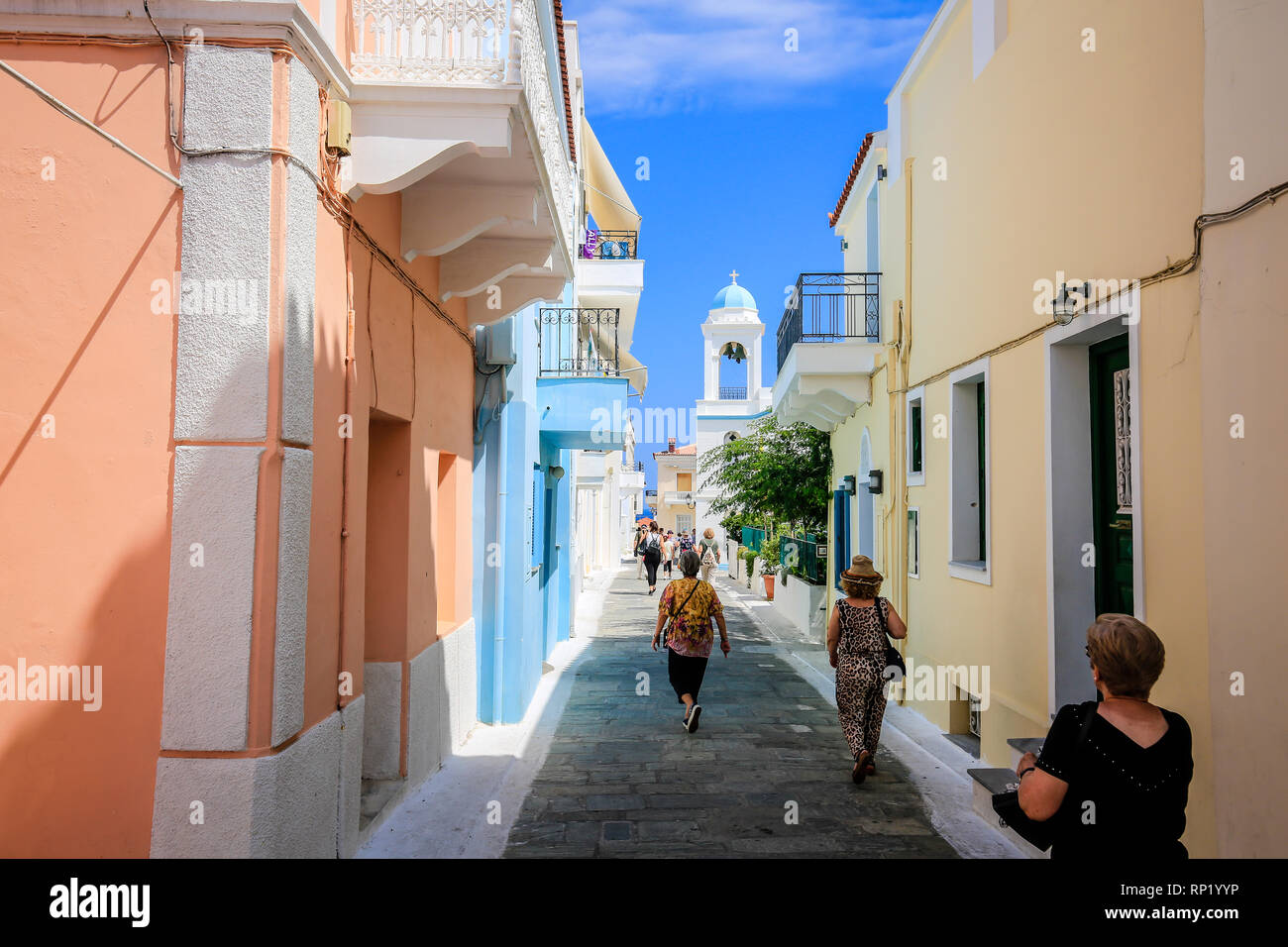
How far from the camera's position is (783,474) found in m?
16.1

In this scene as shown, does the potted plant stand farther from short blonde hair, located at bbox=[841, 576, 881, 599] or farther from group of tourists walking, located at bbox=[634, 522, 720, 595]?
short blonde hair, located at bbox=[841, 576, 881, 599]

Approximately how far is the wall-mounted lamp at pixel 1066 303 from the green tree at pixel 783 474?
993 centimetres

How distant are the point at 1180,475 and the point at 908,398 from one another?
5.31 m

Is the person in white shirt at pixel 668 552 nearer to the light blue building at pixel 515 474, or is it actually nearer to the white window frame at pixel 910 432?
the light blue building at pixel 515 474

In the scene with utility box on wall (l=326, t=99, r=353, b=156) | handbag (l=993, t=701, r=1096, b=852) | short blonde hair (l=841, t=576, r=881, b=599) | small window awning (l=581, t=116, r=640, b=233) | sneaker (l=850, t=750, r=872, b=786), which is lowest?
sneaker (l=850, t=750, r=872, b=786)

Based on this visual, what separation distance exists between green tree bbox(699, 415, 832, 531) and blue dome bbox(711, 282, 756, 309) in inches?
730

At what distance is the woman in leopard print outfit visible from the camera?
6711 mm

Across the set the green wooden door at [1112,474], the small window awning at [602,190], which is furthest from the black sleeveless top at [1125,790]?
the small window awning at [602,190]

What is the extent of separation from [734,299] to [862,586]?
29781mm

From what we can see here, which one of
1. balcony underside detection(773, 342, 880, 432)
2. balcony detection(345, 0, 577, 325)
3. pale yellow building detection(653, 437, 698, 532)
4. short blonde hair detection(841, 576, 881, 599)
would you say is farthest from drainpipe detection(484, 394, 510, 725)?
pale yellow building detection(653, 437, 698, 532)

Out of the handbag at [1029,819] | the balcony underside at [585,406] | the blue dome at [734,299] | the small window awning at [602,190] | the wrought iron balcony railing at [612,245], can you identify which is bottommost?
the handbag at [1029,819]

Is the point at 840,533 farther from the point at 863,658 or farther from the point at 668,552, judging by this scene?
the point at 668,552

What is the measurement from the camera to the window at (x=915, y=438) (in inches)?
367
